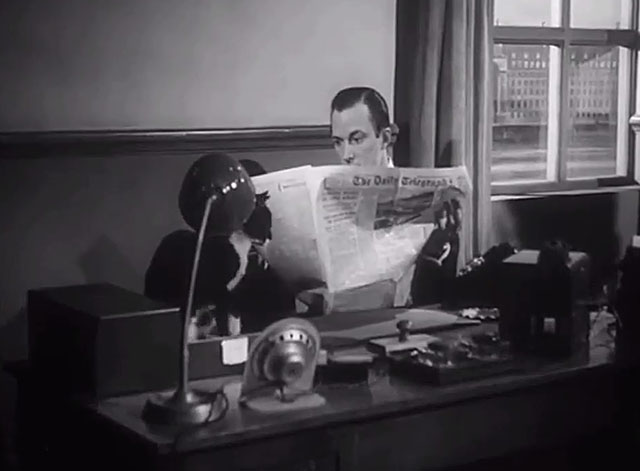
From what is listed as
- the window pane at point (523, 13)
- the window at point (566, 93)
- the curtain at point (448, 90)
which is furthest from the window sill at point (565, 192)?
the window pane at point (523, 13)

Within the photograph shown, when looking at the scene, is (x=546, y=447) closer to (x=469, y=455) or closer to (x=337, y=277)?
(x=469, y=455)

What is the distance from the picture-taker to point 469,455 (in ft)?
7.38

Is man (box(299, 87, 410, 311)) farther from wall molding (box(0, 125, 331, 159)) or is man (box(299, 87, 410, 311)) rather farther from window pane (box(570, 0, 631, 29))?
window pane (box(570, 0, 631, 29))

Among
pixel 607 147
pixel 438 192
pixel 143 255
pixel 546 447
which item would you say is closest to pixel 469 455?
pixel 546 447

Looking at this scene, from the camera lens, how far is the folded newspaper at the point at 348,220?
2492 millimetres

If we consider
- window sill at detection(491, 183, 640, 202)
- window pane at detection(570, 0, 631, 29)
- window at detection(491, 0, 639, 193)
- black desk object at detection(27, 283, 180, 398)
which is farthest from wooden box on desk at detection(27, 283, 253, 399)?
window pane at detection(570, 0, 631, 29)

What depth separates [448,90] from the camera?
126 inches

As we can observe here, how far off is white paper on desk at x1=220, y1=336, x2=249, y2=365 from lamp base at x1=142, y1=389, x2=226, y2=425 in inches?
12.2

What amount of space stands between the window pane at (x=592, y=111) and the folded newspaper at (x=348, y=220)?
142cm

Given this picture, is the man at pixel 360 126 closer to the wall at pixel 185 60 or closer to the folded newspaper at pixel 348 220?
the wall at pixel 185 60

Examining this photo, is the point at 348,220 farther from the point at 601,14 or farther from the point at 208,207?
the point at 601,14

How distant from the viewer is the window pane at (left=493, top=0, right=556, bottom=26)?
3.72m

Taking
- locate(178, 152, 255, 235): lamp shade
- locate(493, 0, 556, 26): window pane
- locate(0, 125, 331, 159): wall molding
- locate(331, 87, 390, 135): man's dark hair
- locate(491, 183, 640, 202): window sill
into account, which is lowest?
locate(491, 183, 640, 202): window sill

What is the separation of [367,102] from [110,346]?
1.22m
